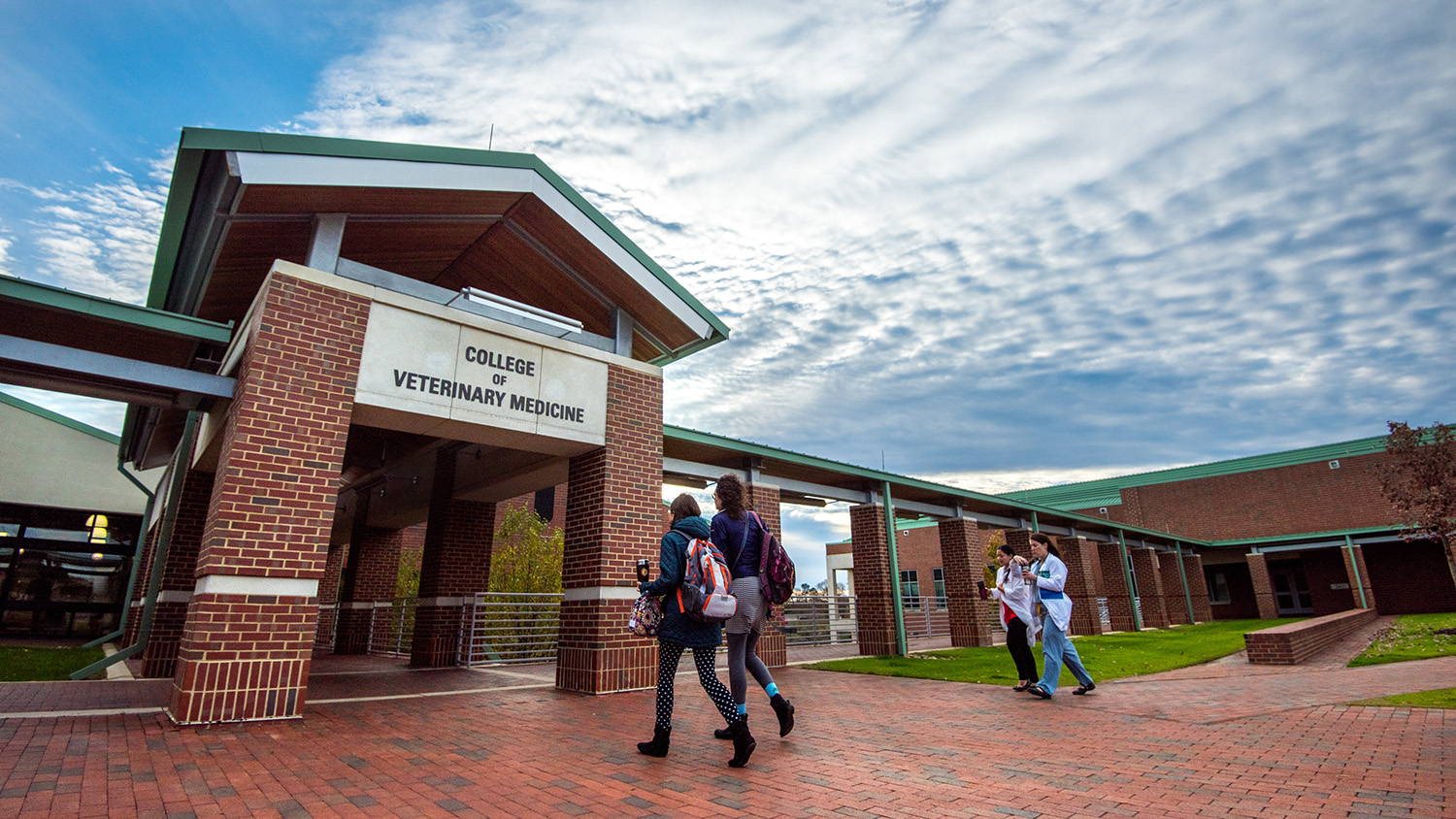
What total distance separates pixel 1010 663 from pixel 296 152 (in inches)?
460

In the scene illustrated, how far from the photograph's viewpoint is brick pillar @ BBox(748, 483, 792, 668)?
11.4 m

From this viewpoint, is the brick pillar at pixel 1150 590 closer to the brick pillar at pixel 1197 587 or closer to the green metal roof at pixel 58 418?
the brick pillar at pixel 1197 587

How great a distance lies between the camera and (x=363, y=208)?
6969 mm

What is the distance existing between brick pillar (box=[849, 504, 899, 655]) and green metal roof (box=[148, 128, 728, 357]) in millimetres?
7545

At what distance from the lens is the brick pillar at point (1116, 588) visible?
2234 cm

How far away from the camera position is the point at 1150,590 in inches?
977

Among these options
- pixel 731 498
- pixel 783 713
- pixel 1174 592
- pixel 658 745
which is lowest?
pixel 658 745

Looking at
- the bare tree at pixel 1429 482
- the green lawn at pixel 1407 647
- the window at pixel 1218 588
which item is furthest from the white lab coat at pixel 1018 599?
the window at pixel 1218 588

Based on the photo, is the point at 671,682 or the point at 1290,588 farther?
the point at 1290,588

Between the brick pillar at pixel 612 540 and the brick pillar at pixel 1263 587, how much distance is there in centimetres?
3102

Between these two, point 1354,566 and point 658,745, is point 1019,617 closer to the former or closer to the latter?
point 658,745

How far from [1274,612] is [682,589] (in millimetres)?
34965

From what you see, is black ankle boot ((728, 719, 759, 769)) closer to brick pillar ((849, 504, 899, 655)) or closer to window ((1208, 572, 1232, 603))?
brick pillar ((849, 504, 899, 655))

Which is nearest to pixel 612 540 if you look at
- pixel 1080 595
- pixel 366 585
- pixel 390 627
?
pixel 366 585
